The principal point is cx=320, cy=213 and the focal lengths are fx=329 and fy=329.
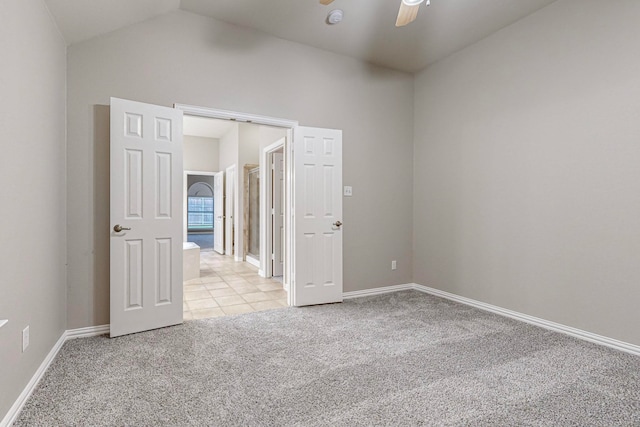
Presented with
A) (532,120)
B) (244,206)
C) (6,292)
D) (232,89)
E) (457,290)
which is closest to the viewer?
(6,292)

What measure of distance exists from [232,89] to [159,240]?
1.70 m

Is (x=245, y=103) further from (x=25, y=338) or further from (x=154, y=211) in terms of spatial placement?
(x=25, y=338)

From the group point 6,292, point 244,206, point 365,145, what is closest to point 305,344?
point 6,292

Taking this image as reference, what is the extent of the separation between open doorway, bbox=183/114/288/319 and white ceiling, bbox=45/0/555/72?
1.23m

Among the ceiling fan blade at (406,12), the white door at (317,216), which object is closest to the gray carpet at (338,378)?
the white door at (317,216)

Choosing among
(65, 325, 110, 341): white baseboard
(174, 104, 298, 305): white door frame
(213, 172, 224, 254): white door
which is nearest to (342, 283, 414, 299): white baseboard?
(174, 104, 298, 305): white door frame

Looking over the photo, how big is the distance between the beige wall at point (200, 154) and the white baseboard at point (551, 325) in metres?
6.66

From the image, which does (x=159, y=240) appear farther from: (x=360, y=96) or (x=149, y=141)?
(x=360, y=96)

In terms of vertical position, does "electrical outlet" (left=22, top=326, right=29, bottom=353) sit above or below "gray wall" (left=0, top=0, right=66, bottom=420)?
below

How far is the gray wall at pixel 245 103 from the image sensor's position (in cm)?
285

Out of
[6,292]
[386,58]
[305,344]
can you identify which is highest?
[386,58]

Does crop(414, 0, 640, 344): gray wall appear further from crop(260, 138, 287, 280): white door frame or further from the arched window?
the arched window

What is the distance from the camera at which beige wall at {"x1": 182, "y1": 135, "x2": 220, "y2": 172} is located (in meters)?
8.45

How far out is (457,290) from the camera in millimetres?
3996
